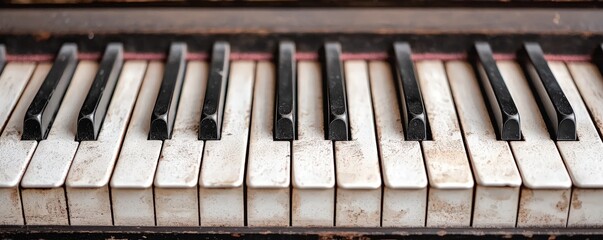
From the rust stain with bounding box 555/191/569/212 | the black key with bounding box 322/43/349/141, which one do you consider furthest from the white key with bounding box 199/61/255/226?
the rust stain with bounding box 555/191/569/212

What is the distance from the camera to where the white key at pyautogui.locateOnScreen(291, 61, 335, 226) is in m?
1.34

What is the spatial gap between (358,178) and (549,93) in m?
0.44

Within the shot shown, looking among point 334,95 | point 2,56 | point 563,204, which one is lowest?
point 563,204

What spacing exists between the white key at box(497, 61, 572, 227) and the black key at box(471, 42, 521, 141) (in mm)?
26

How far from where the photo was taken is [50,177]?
4.45 ft

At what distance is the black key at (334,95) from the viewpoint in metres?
1.45

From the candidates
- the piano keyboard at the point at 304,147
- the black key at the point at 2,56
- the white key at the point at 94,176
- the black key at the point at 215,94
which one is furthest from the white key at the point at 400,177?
the black key at the point at 2,56

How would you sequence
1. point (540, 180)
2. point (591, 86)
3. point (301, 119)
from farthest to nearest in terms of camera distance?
point (591, 86)
point (301, 119)
point (540, 180)

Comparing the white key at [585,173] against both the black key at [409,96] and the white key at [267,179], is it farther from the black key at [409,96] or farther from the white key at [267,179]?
the white key at [267,179]

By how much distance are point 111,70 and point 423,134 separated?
2.11 ft

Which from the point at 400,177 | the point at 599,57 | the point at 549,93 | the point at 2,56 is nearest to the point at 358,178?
the point at 400,177

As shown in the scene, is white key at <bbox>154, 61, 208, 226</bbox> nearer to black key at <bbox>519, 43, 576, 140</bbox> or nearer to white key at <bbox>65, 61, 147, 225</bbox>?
white key at <bbox>65, 61, 147, 225</bbox>

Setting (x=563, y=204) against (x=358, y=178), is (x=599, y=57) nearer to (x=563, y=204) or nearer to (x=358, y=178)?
(x=563, y=204)

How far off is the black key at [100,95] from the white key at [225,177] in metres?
0.21
